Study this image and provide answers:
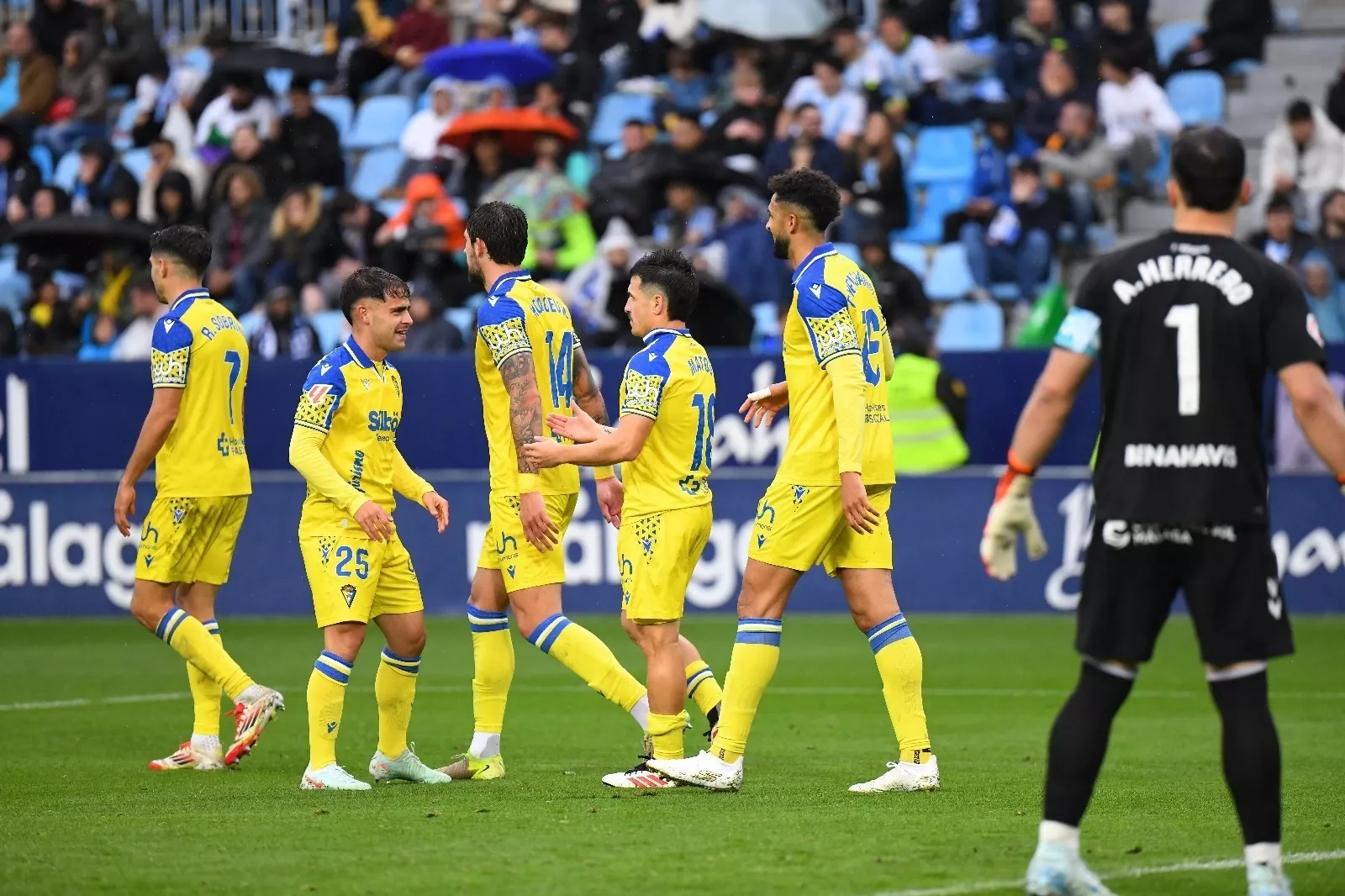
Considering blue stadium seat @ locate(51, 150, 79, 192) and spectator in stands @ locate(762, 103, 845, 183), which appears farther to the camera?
blue stadium seat @ locate(51, 150, 79, 192)

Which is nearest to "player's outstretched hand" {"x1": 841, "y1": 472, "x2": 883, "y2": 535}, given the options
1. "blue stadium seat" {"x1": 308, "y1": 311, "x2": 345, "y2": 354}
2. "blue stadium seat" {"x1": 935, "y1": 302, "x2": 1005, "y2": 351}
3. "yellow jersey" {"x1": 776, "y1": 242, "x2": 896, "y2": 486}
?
"yellow jersey" {"x1": 776, "y1": 242, "x2": 896, "y2": 486}

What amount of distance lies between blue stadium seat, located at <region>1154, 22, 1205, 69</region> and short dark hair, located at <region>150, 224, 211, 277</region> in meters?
15.3

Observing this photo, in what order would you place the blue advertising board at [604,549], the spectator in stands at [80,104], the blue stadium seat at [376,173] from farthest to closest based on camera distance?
the spectator in stands at [80,104] < the blue stadium seat at [376,173] < the blue advertising board at [604,549]

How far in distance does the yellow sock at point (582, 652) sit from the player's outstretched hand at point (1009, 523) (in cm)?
268

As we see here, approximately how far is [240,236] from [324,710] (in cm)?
1477

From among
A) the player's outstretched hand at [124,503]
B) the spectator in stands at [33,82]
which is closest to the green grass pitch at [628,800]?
the player's outstretched hand at [124,503]

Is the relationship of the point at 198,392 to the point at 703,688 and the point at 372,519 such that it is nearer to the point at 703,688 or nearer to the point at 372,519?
the point at 372,519

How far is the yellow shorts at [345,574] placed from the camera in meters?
8.08

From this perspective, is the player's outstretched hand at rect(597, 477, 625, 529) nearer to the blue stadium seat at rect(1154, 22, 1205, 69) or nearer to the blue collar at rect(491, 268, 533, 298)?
the blue collar at rect(491, 268, 533, 298)

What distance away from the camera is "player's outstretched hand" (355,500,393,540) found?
791 centimetres

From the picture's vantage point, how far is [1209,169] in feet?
18.1

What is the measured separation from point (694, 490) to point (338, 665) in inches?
63.3

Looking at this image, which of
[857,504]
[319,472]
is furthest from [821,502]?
[319,472]

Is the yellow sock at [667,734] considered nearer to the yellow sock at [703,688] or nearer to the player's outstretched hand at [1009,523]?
the yellow sock at [703,688]
